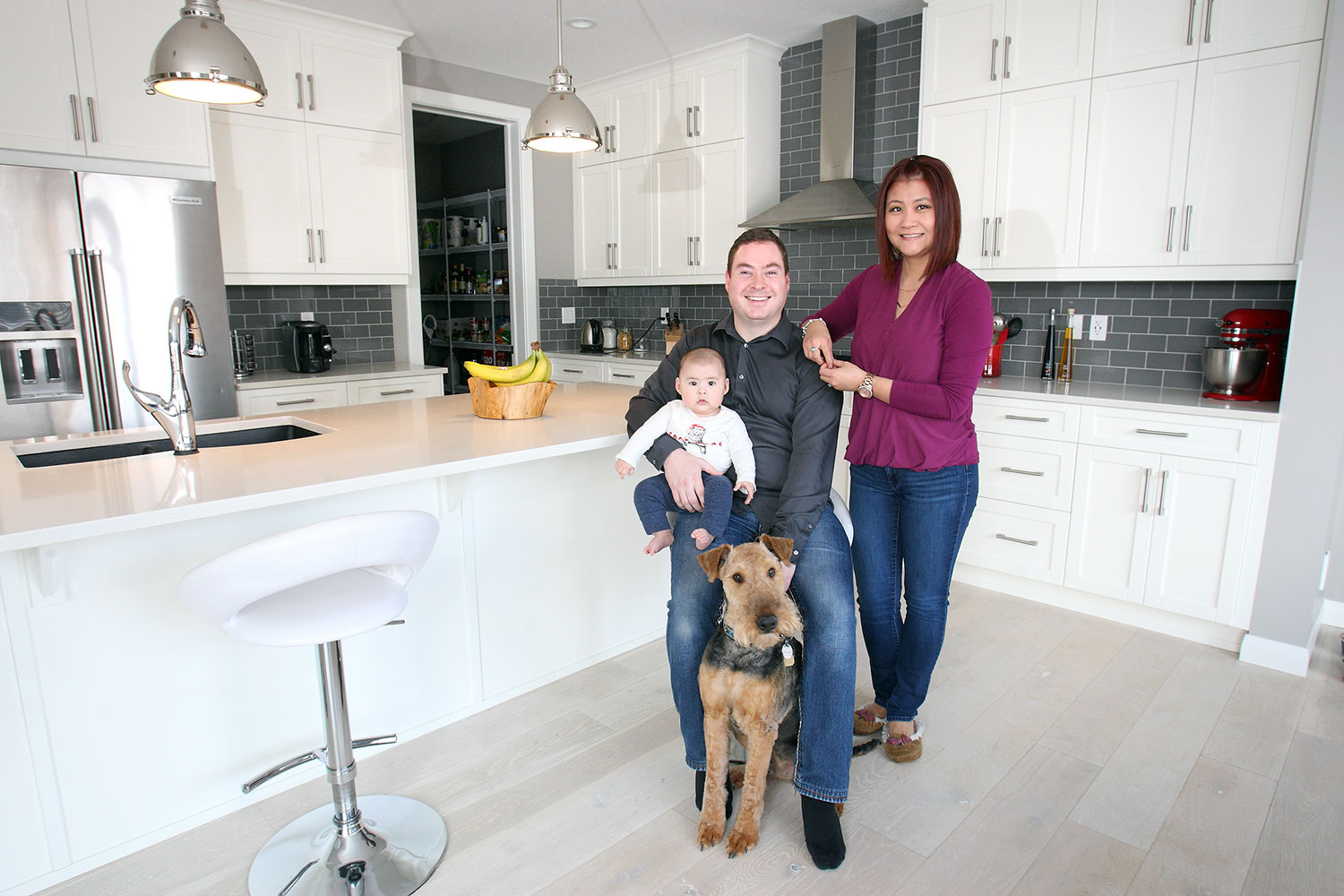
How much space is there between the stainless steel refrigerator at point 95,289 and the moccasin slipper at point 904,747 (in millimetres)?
2927

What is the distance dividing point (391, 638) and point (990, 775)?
1609mm

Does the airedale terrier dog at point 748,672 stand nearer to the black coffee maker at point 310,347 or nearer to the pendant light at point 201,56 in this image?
the pendant light at point 201,56

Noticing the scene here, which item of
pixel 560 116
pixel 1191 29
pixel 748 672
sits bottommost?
pixel 748 672

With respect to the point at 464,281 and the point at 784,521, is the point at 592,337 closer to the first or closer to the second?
the point at 464,281

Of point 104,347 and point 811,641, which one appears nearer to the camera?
point 811,641

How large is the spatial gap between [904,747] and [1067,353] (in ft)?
7.19

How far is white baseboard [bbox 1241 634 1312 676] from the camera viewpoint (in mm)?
2654

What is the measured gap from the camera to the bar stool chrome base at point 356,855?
1.68 metres

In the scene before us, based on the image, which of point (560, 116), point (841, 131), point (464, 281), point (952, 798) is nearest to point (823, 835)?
point (952, 798)

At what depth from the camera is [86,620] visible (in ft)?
5.57

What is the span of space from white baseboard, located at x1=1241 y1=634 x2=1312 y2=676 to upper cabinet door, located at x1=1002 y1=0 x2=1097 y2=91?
2166mm

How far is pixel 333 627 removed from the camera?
59.3 inches

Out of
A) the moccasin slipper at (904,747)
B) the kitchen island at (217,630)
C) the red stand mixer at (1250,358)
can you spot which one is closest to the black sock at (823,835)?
the moccasin slipper at (904,747)

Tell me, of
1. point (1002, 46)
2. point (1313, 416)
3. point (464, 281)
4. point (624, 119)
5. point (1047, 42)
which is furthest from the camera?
point (464, 281)
